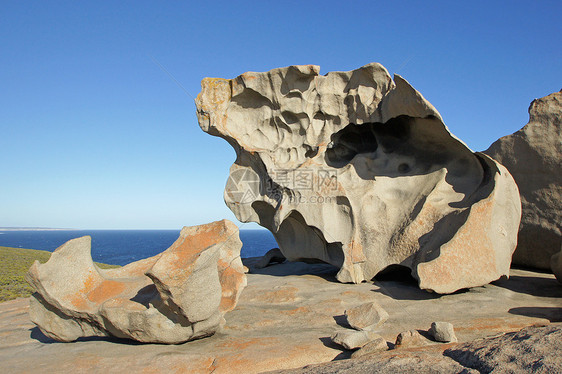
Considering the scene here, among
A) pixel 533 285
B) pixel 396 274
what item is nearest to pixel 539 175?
pixel 533 285

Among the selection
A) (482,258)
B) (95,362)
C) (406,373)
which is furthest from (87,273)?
(482,258)

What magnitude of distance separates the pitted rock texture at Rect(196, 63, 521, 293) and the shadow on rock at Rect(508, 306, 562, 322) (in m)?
0.77

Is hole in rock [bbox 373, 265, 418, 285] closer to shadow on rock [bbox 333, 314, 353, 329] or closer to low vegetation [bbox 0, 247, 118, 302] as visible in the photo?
shadow on rock [bbox 333, 314, 353, 329]

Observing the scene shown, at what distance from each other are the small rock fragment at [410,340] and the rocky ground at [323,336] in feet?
0.45

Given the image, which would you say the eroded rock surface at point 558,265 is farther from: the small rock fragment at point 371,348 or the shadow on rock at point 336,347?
the shadow on rock at point 336,347

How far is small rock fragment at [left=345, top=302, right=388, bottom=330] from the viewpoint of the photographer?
4.76m

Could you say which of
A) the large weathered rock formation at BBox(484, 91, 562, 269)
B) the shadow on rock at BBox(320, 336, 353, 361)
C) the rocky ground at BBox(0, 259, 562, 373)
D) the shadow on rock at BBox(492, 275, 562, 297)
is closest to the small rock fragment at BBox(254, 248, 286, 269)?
the rocky ground at BBox(0, 259, 562, 373)

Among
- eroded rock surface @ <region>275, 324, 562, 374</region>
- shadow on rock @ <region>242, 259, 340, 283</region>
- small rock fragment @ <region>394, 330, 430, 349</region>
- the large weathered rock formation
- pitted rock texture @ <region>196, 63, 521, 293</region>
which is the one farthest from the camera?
shadow on rock @ <region>242, 259, 340, 283</region>

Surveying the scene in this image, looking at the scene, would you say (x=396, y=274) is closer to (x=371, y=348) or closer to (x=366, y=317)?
(x=366, y=317)

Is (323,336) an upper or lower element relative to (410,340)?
lower

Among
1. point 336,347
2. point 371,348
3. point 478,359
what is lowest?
point 336,347

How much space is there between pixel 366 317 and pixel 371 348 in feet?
3.43

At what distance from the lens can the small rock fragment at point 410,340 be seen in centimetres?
396

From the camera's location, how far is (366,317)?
486cm
